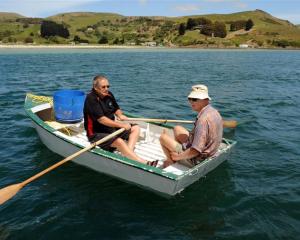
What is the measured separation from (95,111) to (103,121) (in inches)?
12.2

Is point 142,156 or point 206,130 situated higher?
point 206,130

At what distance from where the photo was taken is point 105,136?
27.5ft

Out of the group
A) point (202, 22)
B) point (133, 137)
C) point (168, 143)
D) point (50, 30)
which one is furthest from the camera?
point (202, 22)

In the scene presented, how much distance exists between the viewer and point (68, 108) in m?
10.8

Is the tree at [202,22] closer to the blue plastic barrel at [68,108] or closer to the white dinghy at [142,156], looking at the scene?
the blue plastic barrel at [68,108]

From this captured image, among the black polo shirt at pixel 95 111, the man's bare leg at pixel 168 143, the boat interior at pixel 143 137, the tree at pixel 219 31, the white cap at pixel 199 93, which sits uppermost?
the tree at pixel 219 31

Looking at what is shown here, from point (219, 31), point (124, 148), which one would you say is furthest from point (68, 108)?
point (219, 31)

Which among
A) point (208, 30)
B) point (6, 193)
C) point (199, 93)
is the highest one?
point (208, 30)

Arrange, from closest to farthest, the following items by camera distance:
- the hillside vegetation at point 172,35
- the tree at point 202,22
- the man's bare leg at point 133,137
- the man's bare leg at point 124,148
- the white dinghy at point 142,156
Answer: the white dinghy at point 142,156, the man's bare leg at point 124,148, the man's bare leg at point 133,137, the hillside vegetation at point 172,35, the tree at point 202,22

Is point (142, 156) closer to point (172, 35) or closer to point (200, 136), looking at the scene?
point (200, 136)

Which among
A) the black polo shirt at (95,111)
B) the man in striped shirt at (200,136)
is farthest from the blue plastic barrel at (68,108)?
the man in striped shirt at (200,136)

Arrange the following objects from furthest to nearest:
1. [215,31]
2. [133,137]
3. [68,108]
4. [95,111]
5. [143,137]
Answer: [215,31] < [68,108] < [143,137] < [133,137] < [95,111]

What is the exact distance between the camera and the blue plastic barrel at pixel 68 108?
10.7 metres

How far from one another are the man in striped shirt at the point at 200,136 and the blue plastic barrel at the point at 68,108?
4157mm
